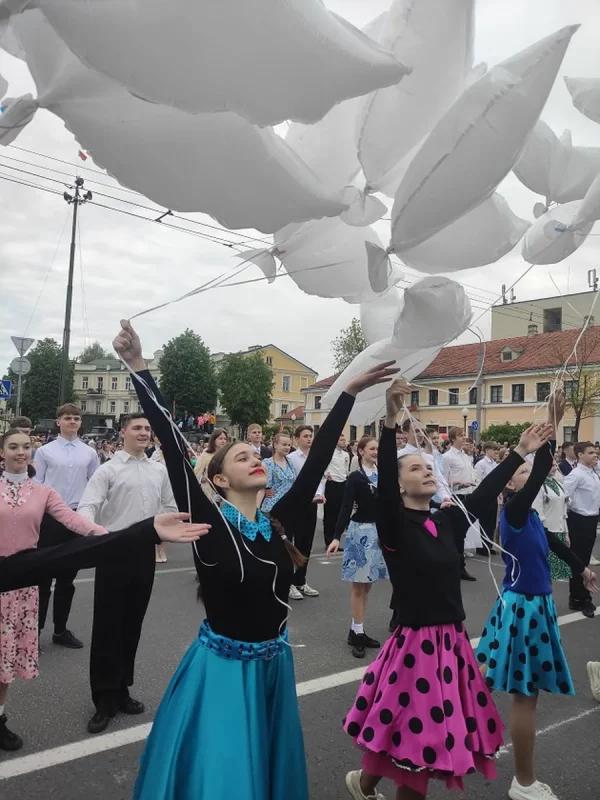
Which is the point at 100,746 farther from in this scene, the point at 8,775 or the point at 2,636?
the point at 2,636

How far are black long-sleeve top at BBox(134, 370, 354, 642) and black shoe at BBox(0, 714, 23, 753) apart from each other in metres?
1.92

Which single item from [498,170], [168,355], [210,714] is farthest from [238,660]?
[168,355]

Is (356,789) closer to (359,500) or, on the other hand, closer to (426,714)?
(426,714)

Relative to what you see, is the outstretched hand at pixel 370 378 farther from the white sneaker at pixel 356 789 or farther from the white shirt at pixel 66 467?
the white shirt at pixel 66 467

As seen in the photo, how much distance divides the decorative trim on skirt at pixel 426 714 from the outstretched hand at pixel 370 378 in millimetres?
1064

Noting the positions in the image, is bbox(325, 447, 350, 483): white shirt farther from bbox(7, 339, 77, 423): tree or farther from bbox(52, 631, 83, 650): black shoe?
bbox(7, 339, 77, 423): tree

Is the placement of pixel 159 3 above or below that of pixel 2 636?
above

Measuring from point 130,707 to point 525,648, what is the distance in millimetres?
2360

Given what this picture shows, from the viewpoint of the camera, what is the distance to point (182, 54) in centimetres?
130

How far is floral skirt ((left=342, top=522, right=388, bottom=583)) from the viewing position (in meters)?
5.14

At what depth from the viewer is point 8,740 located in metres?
3.30

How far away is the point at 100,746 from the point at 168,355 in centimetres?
258

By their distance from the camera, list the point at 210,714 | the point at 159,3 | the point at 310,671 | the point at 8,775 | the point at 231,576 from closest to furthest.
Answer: the point at 159,3, the point at 210,714, the point at 231,576, the point at 8,775, the point at 310,671

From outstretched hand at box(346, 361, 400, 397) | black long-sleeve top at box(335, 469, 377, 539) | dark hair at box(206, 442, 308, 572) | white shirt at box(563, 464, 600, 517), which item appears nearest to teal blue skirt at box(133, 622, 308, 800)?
dark hair at box(206, 442, 308, 572)
